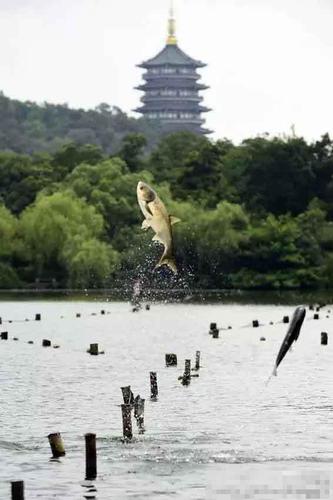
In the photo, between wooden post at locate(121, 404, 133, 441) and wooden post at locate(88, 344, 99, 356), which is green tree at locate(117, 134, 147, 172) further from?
wooden post at locate(121, 404, 133, 441)

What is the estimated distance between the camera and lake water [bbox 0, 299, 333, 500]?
35.8m

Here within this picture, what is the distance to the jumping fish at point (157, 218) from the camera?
38000 millimetres

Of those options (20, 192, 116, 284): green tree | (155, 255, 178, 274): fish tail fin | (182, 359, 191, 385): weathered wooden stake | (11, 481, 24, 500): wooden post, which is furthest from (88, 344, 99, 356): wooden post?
(20, 192, 116, 284): green tree

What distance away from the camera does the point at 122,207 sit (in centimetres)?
13800

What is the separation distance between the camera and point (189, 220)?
135 metres

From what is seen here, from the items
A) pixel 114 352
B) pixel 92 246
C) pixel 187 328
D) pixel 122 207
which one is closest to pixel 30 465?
pixel 114 352

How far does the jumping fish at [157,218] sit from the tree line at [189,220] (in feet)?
287

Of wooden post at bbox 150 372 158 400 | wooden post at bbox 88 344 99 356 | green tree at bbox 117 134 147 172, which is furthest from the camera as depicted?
green tree at bbox 117 134 147 172

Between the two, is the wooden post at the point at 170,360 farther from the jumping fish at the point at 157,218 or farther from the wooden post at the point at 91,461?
the wooden post at the point at 91,461

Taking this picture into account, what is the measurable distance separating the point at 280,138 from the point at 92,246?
3722cm

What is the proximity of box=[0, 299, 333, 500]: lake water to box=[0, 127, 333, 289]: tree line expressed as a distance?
1781 inches

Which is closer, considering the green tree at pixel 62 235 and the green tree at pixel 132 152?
the green tree at pixel 62 235

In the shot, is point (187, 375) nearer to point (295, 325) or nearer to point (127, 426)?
point (127, 426)

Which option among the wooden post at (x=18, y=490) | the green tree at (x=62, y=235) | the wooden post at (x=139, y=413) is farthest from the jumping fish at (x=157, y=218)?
the green tree at (x=62, y=235)
